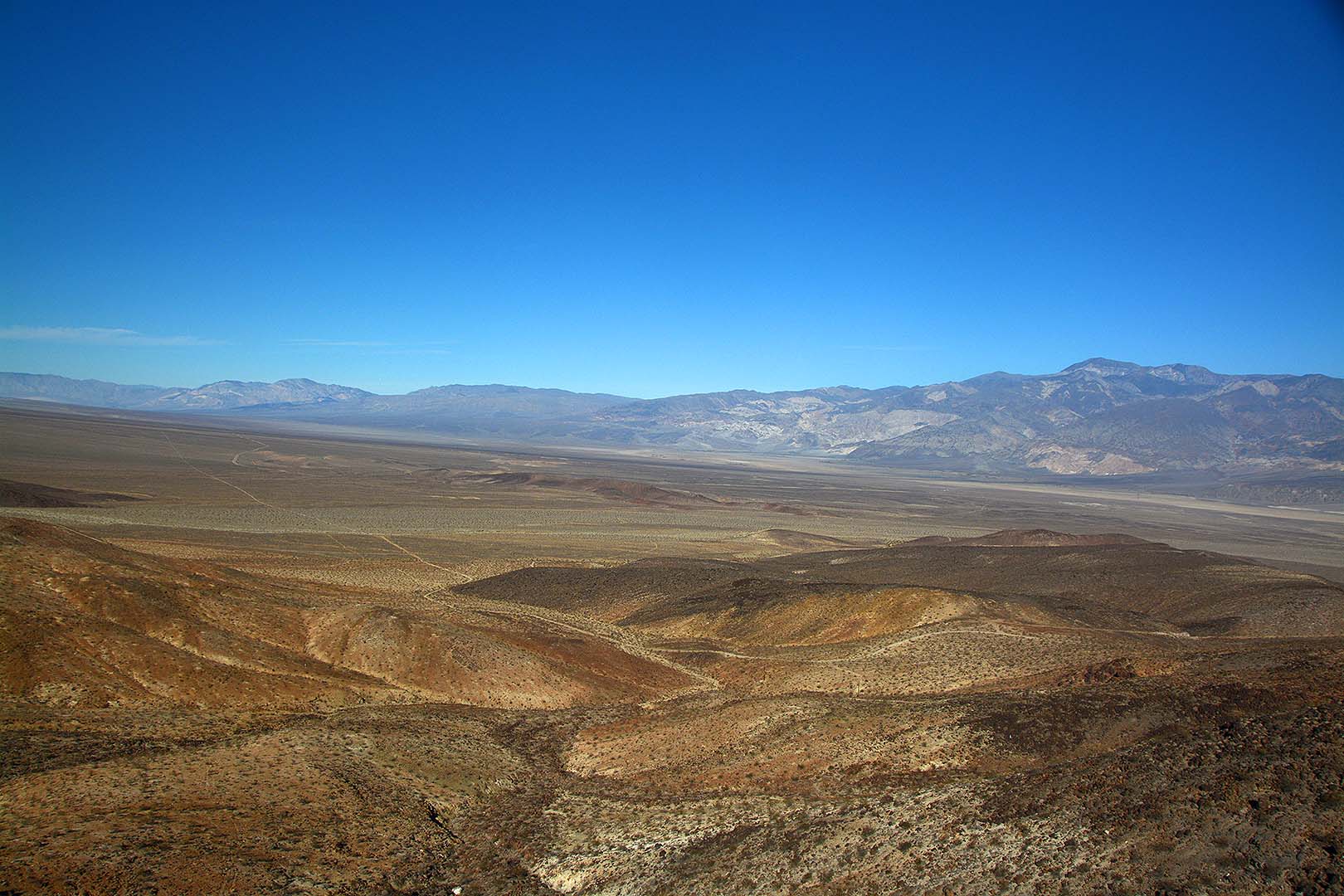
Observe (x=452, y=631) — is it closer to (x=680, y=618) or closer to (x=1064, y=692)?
(x=680, y=618)

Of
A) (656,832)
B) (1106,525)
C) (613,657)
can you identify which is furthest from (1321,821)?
(1106,525)

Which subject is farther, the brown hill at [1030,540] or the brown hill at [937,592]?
the brown hill at [1030,540]

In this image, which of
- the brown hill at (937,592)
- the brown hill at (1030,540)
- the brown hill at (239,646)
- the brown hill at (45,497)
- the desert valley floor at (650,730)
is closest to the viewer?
the desert valley floor at (650,730)


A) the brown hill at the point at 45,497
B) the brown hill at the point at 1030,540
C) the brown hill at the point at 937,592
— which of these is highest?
the brown hill at the point at 45,497

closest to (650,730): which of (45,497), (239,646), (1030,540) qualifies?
(239,646)

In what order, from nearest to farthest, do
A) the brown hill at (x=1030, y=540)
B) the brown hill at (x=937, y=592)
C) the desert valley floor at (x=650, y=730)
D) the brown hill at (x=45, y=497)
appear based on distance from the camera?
the desert valley floor at (x=650, y=730) < the brown hill at (x=937, y=592) < the brown hill at (x=45, y=497) < the brown hill at (x=1030, y=540)

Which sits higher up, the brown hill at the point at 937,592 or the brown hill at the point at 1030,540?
the brown hill at the point at 937,592

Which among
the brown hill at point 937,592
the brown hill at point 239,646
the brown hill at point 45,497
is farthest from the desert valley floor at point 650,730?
the brown hill at point 45,497

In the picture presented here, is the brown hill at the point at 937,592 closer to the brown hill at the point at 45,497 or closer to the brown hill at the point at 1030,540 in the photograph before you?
the brown hill at the point at 1030,540
